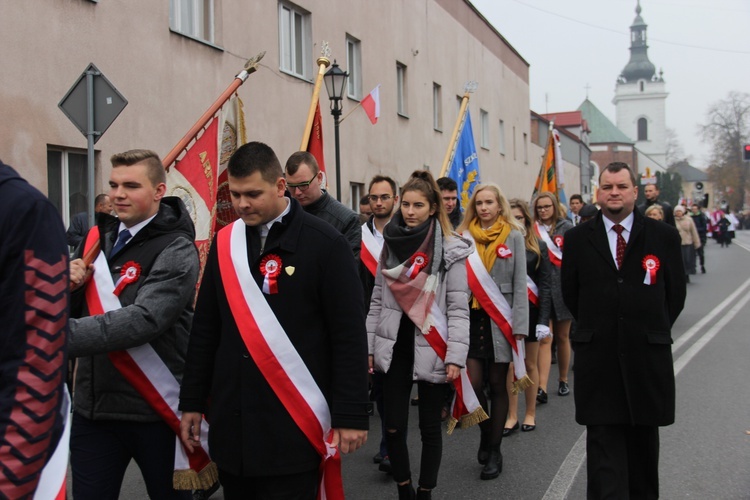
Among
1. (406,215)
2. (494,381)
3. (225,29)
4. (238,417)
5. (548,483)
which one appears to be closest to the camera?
(238,417)

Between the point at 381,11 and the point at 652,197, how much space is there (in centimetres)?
966

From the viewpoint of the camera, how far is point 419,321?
4645 mm

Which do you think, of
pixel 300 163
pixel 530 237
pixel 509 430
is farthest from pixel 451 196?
pixel 509 430

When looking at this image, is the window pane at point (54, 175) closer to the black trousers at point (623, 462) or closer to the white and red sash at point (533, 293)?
the white and red sash at point (533, 293)

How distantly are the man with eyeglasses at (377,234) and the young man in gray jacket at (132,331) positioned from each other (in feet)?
7.09

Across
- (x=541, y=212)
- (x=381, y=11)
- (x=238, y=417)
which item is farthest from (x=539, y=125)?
(x=238, y=417)

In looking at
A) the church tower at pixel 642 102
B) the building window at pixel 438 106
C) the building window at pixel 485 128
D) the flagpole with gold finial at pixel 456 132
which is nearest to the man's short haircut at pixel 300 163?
the flagpole with gold finial at pixel 456 132

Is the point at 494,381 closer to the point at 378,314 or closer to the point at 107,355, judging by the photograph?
the point at 378,314

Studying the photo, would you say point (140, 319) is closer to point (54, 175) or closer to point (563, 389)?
point (563, 389)

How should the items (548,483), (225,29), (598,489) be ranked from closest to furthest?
(598,489) < (548,483) < (225,29)

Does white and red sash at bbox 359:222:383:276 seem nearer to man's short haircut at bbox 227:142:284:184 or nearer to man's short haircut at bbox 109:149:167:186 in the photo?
man's short haircut at bbox 109:149:167:186

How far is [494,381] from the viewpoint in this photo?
5586 millimetres

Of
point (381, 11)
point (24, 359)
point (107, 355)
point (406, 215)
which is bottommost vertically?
point (107, 355)

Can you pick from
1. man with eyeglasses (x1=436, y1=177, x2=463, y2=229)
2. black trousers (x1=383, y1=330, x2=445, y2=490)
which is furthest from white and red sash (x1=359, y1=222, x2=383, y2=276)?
black trousers (x1=383, y1=330, x2=445, y2=490)
